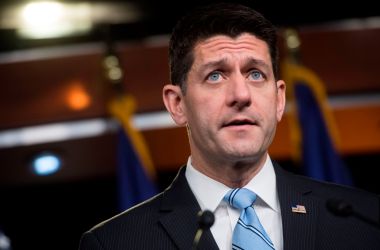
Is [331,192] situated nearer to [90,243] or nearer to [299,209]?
[299,209]

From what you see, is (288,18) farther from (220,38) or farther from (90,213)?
(220,38)

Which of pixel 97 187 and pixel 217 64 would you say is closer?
pixel 217 64

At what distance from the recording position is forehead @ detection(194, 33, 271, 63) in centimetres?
183

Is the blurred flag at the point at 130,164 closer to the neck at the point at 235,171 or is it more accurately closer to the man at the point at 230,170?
the man at the point at 230,170

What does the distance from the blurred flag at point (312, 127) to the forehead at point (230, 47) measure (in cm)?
193

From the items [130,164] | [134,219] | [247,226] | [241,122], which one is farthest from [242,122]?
[130,164]

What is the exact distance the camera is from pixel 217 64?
1.82 metres

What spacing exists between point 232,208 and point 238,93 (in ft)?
0.99

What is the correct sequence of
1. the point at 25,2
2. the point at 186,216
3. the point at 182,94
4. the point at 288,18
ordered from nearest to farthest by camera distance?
the point at 186,216
the point at 182,94
the point at 25,2
the point at 288,18

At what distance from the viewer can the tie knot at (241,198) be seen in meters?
1.75

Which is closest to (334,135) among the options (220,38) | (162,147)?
(162,147)

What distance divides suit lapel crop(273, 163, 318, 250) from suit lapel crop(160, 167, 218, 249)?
19cm

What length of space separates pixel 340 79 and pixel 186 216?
2796mm

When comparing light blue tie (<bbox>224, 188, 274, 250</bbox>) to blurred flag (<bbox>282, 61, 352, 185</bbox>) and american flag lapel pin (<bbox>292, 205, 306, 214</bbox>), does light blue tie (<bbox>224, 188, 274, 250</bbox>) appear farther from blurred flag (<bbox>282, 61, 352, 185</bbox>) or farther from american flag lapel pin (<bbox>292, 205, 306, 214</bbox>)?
blurred flag (<bbox>282, 61, 352, 185</bbox>)
